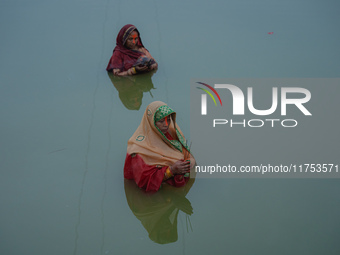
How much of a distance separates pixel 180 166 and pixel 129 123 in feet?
5.46

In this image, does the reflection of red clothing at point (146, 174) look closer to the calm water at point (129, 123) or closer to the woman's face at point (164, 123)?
the calm water at point (129, 123)

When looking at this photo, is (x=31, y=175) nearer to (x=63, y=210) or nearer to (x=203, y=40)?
(x=63, y=210)

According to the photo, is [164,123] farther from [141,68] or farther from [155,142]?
[141,68]

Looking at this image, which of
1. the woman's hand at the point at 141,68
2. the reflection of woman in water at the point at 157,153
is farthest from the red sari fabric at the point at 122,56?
the reflection of woman in water at the point at 157,153

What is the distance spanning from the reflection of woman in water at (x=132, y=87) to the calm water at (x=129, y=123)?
28mm

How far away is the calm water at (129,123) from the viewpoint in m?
3.93

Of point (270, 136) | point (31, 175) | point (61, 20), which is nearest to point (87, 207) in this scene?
point (31, 175)

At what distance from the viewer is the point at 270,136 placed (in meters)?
5.23

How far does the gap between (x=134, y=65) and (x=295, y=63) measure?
249 cm

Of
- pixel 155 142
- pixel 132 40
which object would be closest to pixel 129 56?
pixel 132 40

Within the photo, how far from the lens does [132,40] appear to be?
6.40 m

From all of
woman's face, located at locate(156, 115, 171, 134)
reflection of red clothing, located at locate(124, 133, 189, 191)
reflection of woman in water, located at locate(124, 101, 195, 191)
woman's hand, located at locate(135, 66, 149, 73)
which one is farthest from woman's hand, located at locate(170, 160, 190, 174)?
woman's hand, located at locate(135, 66, 149, 73)

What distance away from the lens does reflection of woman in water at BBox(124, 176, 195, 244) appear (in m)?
3.99

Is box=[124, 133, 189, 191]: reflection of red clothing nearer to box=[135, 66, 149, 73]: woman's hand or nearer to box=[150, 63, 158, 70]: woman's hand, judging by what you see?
box=[135, 66, 149, 73]: woman's hand
